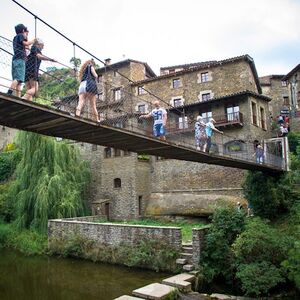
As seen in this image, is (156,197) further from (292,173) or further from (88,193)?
(292,173)

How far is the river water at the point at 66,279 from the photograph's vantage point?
10.3 metres

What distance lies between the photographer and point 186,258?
11375mm

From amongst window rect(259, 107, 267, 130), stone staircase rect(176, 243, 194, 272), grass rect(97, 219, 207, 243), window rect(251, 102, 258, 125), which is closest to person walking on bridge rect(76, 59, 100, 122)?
stone staircase rect(176, 243, 194, 272)

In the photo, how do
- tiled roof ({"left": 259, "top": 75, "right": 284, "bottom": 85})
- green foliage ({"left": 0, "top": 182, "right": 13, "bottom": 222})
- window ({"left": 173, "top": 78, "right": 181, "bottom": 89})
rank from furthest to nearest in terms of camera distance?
1. tiled roof ({"left": 259, "top": 75, "right": 284, "bottom": 85})
2. window ({"left": 173, "top": 78, "right": 181, "bottom": 89})
3. green foliage ({"left": 0, "top": 182, "right": 13, "bottom": 222})

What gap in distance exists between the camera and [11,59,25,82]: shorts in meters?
5.22

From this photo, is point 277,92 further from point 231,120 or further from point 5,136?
point 5,136

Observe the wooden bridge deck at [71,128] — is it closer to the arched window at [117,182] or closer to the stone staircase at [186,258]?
the stone staircase at [186,258]

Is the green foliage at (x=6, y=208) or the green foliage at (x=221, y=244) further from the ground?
the green foliage at (x=6, y=208)

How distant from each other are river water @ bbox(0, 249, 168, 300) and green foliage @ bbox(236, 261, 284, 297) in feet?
10.4

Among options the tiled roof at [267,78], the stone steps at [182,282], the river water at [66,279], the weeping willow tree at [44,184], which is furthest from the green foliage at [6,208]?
the tiled roof at [267,78]

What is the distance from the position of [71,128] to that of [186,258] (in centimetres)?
Answer: 671

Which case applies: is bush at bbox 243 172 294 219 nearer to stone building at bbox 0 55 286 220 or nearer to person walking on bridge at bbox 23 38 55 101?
stone building at bbox 0 55 286 220

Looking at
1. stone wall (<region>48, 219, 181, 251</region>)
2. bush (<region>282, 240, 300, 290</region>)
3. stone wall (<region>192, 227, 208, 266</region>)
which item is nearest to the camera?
bush (<region>282, 240, 300, 290</region>)

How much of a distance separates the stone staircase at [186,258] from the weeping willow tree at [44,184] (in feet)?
24.5
